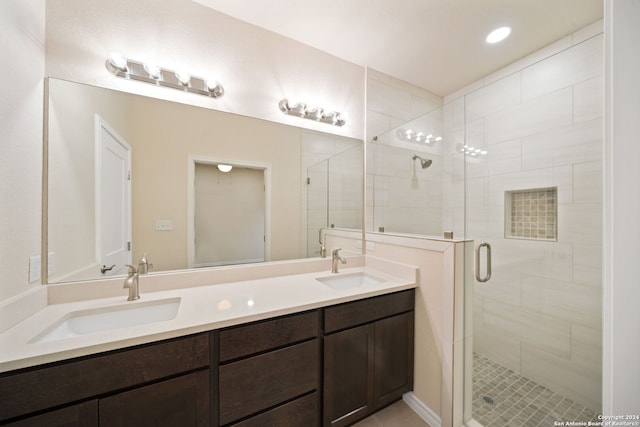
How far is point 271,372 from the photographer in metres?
1.16

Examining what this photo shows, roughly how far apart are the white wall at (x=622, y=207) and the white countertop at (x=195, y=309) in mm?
921

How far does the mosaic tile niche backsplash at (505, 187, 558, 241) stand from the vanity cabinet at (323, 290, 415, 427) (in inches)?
45.5

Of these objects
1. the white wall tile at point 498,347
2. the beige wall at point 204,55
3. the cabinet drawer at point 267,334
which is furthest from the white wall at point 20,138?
the white wall tile at point 498,347

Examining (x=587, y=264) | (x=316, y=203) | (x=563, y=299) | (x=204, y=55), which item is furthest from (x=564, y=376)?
(x=204, y=55)

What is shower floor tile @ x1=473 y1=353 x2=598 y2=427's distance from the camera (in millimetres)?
1534

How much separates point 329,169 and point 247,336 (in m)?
1.45

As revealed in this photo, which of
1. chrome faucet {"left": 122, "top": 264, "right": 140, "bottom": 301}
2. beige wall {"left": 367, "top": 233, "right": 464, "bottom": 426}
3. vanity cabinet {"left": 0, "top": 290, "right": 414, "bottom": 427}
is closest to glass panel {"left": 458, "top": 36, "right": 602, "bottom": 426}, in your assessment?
beige wall {"left": 367, "top": 233, "right": 464, "bottom": 426}

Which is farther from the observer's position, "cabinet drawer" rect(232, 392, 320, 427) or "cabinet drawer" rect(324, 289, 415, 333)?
"cabinet drawer" rect(324, 289, 415, 333)

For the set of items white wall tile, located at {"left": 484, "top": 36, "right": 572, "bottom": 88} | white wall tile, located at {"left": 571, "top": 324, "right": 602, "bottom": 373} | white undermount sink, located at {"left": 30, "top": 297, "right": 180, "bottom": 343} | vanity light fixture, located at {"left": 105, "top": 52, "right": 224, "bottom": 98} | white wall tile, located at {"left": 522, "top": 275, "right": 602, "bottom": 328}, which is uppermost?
white wall tile, located at {"left": 484, "top": 36, "right": 572, "bottom": 88}

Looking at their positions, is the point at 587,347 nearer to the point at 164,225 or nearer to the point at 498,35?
the point at 498,35

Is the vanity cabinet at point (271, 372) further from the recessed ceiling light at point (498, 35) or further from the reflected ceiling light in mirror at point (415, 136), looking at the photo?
the recessed ceiling light at point (498, 35)

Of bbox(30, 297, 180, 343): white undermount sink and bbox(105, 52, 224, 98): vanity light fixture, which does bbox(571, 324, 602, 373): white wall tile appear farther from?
bbox(105, 52, 224, 98): vanity light fixture

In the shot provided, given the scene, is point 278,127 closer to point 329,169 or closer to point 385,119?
point 329,169

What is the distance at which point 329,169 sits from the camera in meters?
2.08
